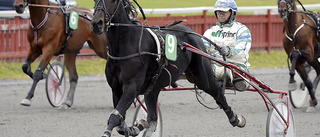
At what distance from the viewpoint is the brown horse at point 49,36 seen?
8.58 meters

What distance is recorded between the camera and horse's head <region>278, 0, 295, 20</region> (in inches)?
353

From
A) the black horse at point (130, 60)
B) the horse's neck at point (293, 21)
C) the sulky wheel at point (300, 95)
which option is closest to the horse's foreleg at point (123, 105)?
the black horse at point (130, 60)

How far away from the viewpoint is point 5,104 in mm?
9430

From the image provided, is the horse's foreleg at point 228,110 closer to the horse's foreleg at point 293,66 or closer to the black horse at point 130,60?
the black horse at point 130,60

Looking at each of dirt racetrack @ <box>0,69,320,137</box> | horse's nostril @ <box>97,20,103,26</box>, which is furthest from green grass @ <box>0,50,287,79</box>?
horse's nostril @ <box>97,20,103,26</box>

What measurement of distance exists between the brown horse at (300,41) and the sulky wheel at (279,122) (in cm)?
260

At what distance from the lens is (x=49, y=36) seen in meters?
8.76

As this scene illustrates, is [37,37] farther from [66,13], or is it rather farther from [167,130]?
[167,130]

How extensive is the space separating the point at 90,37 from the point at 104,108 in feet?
4.04

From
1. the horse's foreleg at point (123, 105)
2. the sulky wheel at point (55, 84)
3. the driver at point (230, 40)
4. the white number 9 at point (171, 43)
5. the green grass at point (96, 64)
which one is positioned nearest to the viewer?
the horse's foreleg at point (123, 105)

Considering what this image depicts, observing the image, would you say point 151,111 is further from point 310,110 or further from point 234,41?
point 310,110

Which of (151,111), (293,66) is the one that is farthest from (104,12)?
(293,66)

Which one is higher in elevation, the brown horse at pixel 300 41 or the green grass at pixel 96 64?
the brown horse at pixel 300 41

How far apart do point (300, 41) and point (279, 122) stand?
10.1ft
